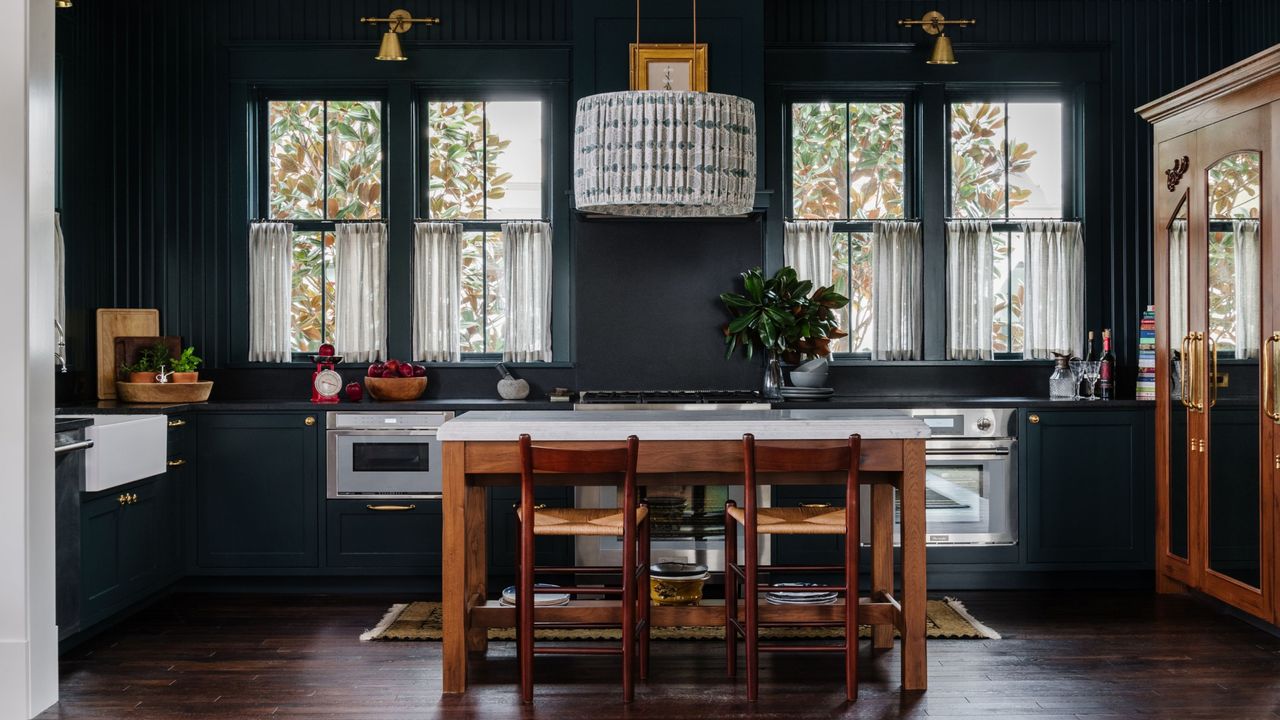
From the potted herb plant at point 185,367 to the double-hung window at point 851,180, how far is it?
345cm

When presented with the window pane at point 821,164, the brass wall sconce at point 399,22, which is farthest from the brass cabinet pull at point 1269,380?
the brass wall sconce at point 399,22

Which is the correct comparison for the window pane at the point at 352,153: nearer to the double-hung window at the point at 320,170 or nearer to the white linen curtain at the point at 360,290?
the double-hung window at the point at 320,170

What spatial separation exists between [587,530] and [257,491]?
2.41 meters

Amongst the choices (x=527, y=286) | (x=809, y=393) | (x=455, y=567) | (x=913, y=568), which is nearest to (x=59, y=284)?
(x=527, y=286)

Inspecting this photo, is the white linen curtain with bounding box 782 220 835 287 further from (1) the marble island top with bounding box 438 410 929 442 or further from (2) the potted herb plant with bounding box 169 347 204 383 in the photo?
(2) the potted herb plant with bounding box 169 347 204 383

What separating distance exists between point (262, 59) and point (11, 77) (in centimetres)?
239

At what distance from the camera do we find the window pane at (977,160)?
6.13 metres

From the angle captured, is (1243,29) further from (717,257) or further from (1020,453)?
(717,257)

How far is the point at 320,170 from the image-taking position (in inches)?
241

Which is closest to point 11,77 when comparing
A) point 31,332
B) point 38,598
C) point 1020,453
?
point 31,332

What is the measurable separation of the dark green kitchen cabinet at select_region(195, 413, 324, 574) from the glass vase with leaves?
2.29 metres

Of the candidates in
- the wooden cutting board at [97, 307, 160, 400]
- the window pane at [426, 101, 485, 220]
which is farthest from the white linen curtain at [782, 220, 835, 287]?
the wooden cutting board at [97, 307, 160, 400]

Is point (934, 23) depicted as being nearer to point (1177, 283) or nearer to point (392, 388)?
point (1177, 283)

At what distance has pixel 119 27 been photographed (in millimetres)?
5906
